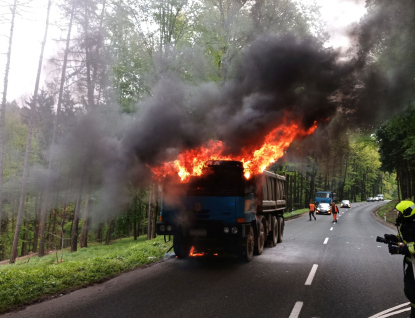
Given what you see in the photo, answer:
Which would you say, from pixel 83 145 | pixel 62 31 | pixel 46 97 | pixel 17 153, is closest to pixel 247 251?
pixel 83 145

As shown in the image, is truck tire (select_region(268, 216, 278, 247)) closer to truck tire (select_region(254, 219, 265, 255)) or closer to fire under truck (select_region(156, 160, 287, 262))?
truck tire (select_region(254, 219, 265, 255))

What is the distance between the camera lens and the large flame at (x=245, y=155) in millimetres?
9227

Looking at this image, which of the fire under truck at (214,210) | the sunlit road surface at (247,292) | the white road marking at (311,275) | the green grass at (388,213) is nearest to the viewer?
the sunlit road surface at (247,292)

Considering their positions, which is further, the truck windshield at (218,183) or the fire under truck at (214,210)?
the truck windshield at (218,183)

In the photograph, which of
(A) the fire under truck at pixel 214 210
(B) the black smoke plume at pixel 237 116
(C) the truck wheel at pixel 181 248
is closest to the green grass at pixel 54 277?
(C) the truck wheel at pixel 181 248

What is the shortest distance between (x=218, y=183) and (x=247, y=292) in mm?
3082

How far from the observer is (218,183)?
29.3 feet

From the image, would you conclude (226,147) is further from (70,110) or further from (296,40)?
(70,110)

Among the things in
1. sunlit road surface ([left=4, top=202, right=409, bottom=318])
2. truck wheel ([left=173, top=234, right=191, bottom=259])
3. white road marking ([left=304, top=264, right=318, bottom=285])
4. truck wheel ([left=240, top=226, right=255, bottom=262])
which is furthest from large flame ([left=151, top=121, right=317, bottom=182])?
white road marking ([left=304, top=264, right=318, bottom=285])

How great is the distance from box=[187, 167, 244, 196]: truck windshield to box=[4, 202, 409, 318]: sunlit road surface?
1.87 metres

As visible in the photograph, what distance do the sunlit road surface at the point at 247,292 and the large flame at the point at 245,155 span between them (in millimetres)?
2426

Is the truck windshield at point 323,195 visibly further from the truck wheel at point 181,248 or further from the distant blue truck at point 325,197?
the truck wheel at point 181,248

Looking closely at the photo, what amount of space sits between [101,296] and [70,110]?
13490 millimetres

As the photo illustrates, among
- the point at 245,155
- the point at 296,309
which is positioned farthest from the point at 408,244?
the point at 245,155
